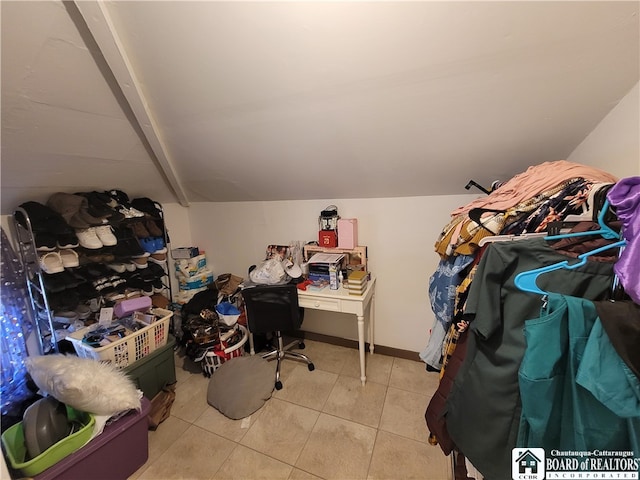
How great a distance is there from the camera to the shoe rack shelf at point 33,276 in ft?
5.19

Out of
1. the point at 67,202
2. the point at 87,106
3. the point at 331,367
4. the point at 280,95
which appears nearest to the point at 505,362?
the point at 280,95

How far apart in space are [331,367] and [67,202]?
2.26 metres

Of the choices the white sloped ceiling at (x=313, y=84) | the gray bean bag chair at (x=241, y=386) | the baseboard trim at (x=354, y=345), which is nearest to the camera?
the white sloped ceiling at (x=313, y=84)

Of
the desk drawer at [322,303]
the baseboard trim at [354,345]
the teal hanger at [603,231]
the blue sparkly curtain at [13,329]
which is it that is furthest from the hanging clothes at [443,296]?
the blue sparkly curtain at [13,329]

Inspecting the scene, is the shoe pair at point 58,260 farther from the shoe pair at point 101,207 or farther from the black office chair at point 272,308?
the black office chair at point 272,308

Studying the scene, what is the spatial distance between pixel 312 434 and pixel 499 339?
1.35 metres

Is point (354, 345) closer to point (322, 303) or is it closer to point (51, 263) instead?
point (322, 303)

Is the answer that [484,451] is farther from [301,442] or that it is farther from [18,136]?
[18,136]

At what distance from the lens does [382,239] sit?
83.0 inches

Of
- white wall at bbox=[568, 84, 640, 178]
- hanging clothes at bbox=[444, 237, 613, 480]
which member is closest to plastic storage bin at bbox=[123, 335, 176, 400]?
hanging clothes at bbox=[444, 237, 613, 480]

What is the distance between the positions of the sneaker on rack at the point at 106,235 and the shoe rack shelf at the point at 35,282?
298 mm

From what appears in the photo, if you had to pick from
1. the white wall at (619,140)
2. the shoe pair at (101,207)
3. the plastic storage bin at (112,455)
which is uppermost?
the white wall at (619,140)

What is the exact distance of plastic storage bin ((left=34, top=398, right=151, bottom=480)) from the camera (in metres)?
1.15

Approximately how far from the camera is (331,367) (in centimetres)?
216
